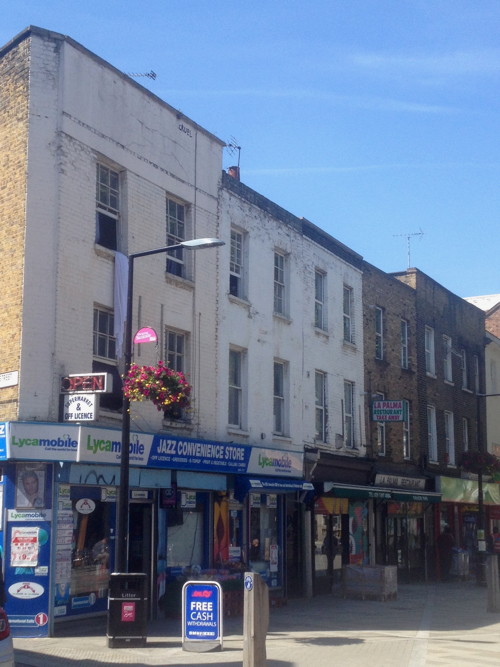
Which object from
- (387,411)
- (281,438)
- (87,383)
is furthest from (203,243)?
(387,411)

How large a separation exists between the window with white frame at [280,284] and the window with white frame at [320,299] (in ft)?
5.60

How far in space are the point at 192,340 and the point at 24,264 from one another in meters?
4.92

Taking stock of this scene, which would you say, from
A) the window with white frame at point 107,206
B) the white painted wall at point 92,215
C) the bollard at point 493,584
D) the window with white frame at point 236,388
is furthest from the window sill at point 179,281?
the bollard at point 493,584

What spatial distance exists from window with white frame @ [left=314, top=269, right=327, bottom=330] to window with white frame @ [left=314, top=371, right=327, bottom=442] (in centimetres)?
145

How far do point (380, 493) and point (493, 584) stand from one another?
6.68m

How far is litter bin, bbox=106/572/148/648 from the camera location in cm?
1401

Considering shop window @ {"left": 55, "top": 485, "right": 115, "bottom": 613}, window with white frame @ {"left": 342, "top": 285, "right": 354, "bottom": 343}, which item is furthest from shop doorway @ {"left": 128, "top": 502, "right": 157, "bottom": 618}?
window with white frame @ {"left": 342, "top": 285, "right": 354, "bottom": 343}

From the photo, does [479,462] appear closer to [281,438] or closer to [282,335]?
[281,438]

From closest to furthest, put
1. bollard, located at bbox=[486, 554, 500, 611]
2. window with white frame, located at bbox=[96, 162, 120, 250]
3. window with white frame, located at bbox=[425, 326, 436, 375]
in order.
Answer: window with white frame, located at bbox=[96, 162, 120, 250]
bollard, located at bbox=[486, 554, 500, 611]
window with white frame, located at bbox=[425, 326, 436, 375]

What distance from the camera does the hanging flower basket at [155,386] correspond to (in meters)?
14.5

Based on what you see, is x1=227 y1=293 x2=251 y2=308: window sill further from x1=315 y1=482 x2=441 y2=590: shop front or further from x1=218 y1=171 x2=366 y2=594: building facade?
x1=315 y1=482 x2=441 y2=590: shop front

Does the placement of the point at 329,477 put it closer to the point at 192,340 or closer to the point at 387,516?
the point at 387,516

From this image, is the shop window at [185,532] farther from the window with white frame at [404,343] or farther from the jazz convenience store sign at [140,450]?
the window with white frame at [404,343]

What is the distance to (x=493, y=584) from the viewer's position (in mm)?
19625
